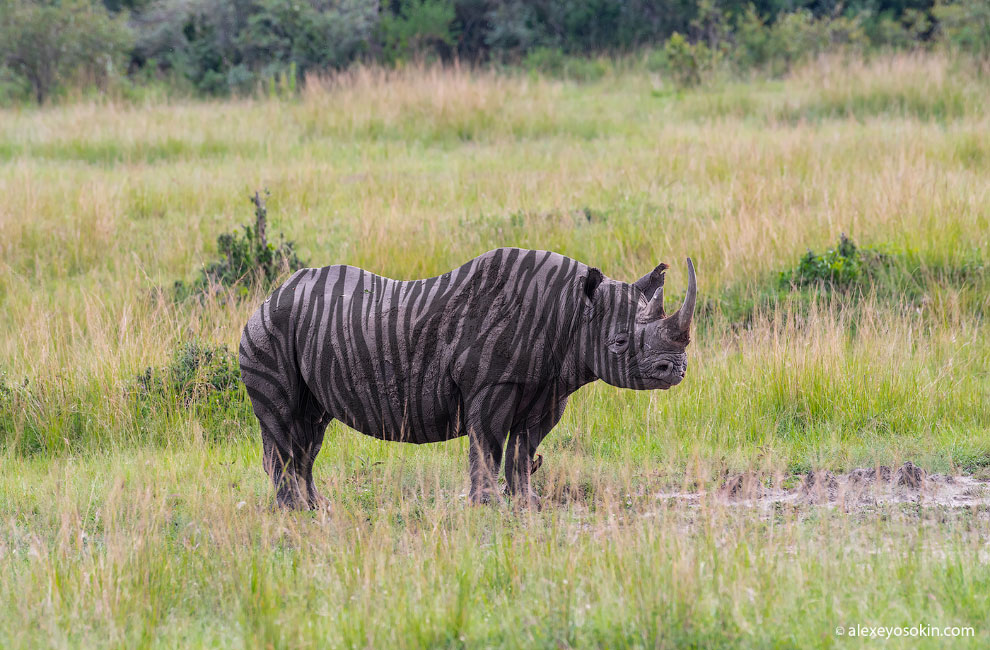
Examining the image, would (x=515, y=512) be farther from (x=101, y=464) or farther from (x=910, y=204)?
(x=910, y=204)

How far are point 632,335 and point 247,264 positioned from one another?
17.5 ft

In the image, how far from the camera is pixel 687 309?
4.42 m

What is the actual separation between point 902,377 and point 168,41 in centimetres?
2289

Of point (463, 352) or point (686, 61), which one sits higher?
point (686, 61)

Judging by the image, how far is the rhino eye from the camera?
465cm

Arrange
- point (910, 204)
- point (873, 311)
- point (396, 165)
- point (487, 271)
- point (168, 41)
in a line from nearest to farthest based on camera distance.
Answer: point (487, 271) → point (873, 311) → point (910, 204) → point (396, 165) → point (168, 41)

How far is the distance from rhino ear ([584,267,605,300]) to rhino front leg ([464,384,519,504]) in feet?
1.76

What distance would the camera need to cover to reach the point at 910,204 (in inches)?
387

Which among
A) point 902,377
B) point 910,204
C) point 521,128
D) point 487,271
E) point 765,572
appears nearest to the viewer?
point 765,572

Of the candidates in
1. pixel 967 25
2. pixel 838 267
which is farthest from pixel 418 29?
pixel 838 267

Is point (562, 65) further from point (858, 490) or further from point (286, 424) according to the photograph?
point (286, 424)

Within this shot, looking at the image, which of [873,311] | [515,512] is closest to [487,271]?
[515,512]

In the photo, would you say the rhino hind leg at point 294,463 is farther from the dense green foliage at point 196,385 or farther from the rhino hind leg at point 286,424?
the dense green foliage at point 196,385

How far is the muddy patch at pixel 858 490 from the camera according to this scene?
532 cm
